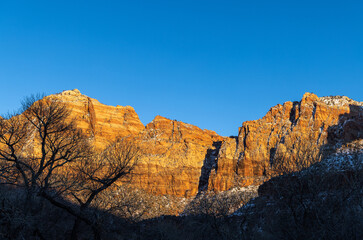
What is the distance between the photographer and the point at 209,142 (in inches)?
4245

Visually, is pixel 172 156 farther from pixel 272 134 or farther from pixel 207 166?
pixel 272 134

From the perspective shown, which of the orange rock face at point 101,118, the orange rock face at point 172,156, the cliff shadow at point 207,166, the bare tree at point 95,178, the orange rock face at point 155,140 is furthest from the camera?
the orange rock face at point 101,118

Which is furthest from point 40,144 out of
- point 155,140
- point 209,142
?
point 209,142

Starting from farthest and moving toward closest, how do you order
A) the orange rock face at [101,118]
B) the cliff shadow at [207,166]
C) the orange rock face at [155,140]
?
the orange rock face at [101,118]
the cliff shadow at [207,166]
the orange rock face at [155,140]

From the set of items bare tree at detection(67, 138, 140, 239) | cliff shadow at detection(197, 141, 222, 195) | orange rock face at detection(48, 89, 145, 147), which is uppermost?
orange rock face at detection(48, 89, 145, 147)

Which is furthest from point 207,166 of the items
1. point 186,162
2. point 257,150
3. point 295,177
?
point 295,177

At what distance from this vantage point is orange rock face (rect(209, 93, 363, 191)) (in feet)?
270

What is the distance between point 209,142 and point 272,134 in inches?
1004

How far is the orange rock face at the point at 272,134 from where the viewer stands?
8244 cm

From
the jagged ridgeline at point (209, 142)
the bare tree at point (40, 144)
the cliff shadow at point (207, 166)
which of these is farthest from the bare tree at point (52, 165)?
the cliff shadow at point (207, 166)

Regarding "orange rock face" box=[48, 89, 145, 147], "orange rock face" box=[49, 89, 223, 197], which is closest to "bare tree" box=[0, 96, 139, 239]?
"orange rock face" box=[49, 89, 223, 197]

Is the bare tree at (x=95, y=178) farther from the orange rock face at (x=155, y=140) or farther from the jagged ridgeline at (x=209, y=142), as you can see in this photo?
the orange rock face at (x=155, y=140)

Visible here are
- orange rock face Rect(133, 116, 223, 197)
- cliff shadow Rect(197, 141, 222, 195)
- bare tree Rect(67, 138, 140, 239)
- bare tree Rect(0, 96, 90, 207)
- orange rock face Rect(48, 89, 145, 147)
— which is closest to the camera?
bare tree Rect(0, 96, 90, 207)

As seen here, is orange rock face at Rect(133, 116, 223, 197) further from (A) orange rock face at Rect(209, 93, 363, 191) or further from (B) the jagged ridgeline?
(A) orange rock face at Rect(209, 93, 363, 191)
